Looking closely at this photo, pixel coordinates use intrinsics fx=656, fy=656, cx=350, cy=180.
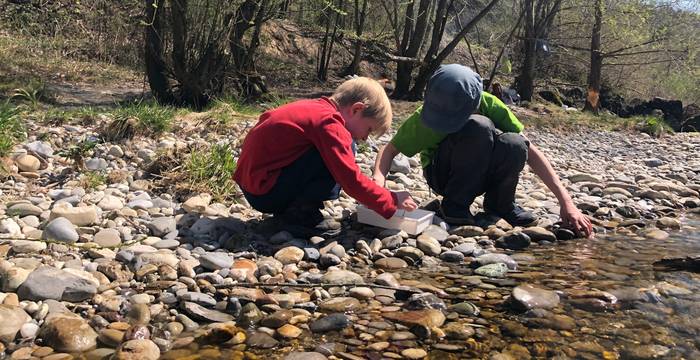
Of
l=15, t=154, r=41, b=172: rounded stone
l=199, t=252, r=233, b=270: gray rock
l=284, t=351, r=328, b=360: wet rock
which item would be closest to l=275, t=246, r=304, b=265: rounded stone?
l=199, t=252, r=233, b=270: gray rock

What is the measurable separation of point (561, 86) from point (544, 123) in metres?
6.50

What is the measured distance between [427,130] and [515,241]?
0.74m

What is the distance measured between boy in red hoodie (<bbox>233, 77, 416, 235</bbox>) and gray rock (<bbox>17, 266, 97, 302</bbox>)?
3.22 feet

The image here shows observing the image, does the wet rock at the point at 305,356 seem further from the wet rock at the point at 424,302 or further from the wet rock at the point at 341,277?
the wet rock at the point at 341,277

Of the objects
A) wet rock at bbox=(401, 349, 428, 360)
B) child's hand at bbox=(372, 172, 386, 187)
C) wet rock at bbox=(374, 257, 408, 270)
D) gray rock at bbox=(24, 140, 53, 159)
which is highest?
child's hand at bbox=(372, 172, 386, 187)

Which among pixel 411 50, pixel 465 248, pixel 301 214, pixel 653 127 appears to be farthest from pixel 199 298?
pixel 653 127

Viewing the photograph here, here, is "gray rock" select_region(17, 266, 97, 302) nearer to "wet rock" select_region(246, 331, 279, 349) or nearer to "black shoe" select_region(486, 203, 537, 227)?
"wet rock" select_region(246, 331, 279, 349)

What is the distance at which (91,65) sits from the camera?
9984mm

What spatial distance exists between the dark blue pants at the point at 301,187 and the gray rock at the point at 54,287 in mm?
1032

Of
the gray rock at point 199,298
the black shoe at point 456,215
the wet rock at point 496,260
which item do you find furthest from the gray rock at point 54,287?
the black shoe at point 456,215

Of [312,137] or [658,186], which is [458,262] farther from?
[658,186]

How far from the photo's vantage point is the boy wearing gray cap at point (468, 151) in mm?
3269

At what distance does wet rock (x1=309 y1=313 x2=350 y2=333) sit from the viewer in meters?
2.15

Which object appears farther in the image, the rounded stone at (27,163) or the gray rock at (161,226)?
the rounded stone at (27,163)
